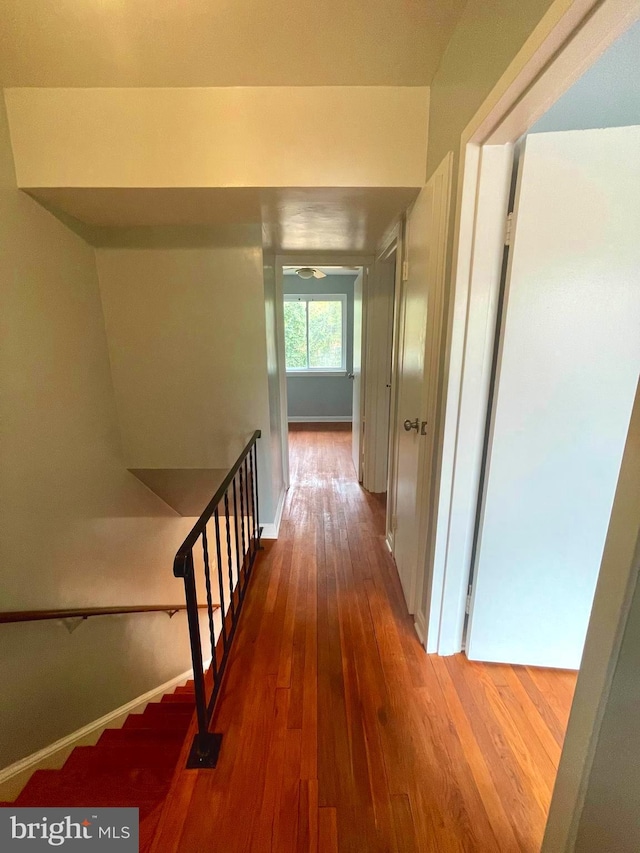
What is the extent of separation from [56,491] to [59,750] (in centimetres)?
122

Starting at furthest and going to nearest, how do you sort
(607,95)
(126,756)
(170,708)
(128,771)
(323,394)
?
(323,394) → (170,708) → (126,756) → (128,771) → (607,95)

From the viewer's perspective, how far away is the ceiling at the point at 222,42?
3.40 feet

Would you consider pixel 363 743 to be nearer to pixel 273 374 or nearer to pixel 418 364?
pixel 418 364

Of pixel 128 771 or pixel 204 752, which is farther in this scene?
pixel 128 771

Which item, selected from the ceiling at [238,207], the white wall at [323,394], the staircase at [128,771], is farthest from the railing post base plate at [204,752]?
the white wall at [323,394]

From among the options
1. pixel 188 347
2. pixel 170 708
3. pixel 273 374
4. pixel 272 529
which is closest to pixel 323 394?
pixel 273 374

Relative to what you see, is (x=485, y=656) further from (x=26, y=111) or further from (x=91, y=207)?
(x=26, y=111)

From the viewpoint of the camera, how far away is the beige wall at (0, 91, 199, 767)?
143 centimetres

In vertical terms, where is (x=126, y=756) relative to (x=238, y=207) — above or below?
below

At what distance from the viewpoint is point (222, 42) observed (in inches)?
45.0

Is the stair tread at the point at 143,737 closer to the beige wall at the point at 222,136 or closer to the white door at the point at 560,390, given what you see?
the white door at the point at 560,390

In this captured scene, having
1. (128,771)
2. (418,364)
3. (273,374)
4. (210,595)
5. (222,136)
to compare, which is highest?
(222,136)

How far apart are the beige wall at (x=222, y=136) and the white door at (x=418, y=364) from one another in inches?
9.4

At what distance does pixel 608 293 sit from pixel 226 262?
6.18 ft
